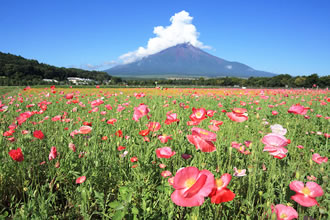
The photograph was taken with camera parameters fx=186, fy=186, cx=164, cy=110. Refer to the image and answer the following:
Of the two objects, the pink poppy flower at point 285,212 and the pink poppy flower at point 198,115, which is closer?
the pink poppy flower at point 285,212

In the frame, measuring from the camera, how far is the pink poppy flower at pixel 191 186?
1.89ft

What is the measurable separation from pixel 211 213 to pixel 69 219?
34.6 inches

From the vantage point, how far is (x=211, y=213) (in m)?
1.09

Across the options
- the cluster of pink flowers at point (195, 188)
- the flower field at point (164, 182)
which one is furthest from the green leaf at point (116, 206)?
the cluster of pink flowers at point (195, 188)

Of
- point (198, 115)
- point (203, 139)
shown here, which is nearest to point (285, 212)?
point (203, 139)

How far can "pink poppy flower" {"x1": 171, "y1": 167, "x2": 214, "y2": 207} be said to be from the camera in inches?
22.6

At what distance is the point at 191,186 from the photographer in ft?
1.97

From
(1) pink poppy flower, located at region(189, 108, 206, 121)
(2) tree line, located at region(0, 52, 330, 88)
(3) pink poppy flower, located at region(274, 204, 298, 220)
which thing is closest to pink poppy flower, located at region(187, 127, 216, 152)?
(3) pink poppy flower, located at region(274, 204, 298, 220)

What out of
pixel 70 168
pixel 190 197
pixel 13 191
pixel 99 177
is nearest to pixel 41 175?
pixel 13 191

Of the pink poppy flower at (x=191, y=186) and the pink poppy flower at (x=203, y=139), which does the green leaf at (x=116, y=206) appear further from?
the pink poppy flower at (x=203, y=139)

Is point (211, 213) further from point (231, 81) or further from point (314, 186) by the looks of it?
point (231, 81)

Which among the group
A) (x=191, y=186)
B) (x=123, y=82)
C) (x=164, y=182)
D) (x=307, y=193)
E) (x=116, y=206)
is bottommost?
(x=164, y=182)

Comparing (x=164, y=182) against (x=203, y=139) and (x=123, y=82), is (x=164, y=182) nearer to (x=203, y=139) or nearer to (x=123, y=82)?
(x=203, y=139)

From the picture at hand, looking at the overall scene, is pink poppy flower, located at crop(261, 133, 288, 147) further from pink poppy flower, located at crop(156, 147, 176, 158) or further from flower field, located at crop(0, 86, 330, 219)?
Answer: pink poppy flower, located at crop(156, 147, 176, 158)
